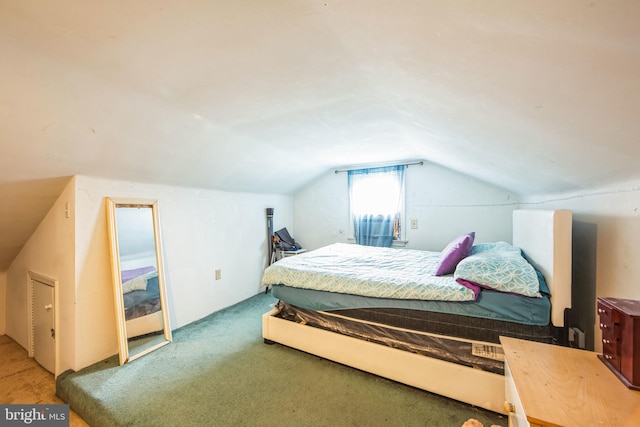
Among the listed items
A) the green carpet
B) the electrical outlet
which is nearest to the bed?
the green carpet

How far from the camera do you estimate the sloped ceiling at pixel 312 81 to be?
0.67 m

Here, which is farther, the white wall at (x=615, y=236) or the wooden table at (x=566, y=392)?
the white wall at (x=615, y=236)

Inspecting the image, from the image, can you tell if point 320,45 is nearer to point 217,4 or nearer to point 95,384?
point 217,4

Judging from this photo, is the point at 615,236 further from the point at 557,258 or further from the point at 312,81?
the point at 312,81

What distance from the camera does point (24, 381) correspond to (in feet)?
6.30

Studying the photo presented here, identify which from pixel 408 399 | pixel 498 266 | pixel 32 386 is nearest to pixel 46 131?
pixel 32 386

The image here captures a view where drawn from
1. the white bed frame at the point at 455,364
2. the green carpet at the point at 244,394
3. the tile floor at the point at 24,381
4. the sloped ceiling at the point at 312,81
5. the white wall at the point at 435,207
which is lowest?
the tile floor at the point at 24,381

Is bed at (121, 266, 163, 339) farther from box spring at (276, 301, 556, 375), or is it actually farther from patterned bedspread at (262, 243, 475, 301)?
box spring at (276, 301, 556, 375)

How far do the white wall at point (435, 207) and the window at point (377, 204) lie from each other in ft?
0.43

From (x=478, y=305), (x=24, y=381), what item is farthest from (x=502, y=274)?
(x=24, y=381)

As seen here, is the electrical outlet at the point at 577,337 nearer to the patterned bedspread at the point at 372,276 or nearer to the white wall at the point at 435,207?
the patterned bedspread at the point at 372,276

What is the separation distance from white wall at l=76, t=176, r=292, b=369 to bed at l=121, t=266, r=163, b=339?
0.12 meters

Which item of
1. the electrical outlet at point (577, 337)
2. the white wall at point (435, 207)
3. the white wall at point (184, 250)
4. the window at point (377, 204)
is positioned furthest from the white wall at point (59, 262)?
the electrical outlet at point (577, 337)

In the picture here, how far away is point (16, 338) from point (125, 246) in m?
1.80
